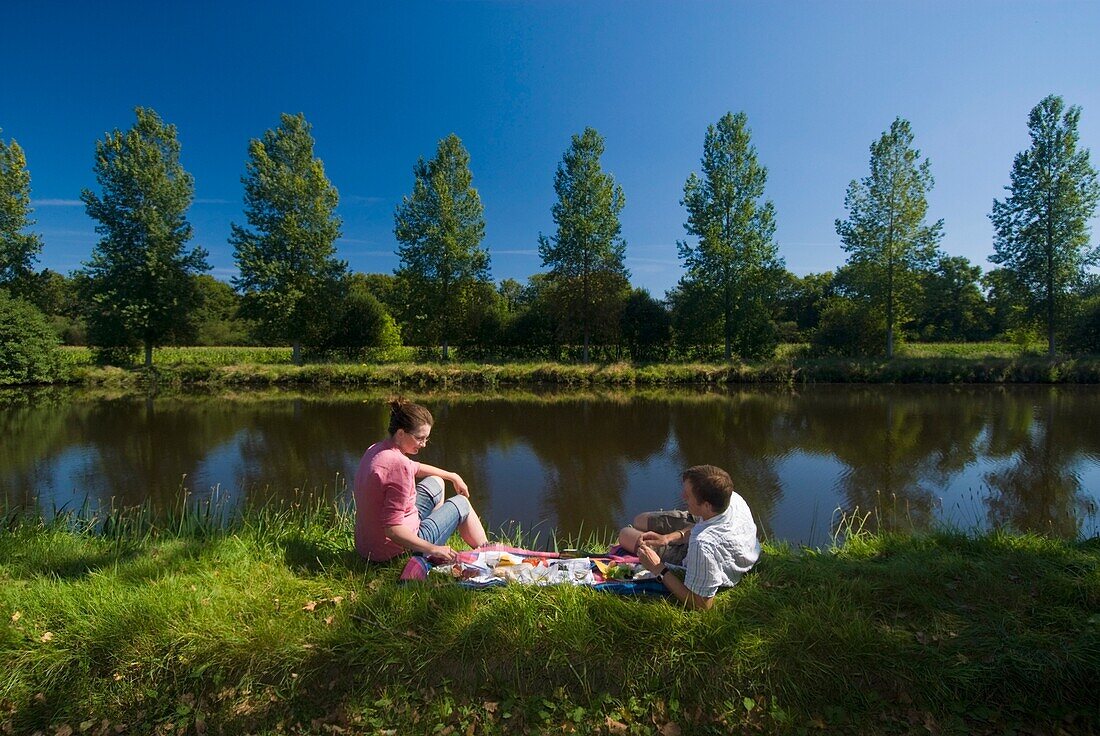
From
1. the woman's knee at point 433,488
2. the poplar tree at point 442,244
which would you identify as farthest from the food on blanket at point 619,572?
the poplar tree at point 442,244

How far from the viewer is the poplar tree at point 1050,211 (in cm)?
2488

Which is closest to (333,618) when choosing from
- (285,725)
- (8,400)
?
(285,725)

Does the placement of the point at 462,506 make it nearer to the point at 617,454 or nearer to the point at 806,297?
the point at 617,454

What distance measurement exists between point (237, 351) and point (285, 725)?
3532 centimetres

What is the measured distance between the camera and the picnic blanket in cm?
331

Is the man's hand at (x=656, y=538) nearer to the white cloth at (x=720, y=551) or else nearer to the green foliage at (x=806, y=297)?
the white cloth at (x=720, y=551)

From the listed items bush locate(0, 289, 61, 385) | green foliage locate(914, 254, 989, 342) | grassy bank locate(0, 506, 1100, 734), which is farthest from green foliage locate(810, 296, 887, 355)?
bush locate(0, 289, 61, 385)

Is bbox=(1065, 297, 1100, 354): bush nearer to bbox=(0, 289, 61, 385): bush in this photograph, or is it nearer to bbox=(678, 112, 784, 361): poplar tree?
bbox=(678, 112, 784, 361): poplar tree

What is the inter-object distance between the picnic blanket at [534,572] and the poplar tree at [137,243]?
28.2 metres

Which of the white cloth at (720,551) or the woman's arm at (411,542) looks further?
Result: the woman's arm at (411,542)

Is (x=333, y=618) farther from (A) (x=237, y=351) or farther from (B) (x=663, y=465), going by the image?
(A) (x=237, y=351)

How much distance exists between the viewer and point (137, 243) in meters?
25.1

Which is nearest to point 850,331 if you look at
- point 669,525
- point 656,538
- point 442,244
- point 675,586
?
point 442,244

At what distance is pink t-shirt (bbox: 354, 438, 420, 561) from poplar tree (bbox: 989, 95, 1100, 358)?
32309 mm
